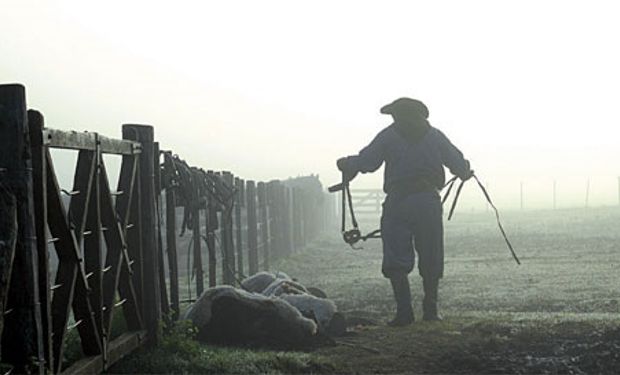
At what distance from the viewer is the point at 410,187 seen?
11.7 metres

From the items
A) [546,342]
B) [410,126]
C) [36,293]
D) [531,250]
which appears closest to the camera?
[36,293]

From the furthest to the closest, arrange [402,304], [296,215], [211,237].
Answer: [296,215], [211,237], [402,304]

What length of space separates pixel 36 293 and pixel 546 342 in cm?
479

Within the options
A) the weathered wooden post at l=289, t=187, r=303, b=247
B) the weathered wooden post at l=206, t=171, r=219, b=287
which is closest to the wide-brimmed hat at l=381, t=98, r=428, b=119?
the weathered wooden post at l=206, t=171, r=219, b=287

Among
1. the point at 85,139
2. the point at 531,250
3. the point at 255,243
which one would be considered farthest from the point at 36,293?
the point at 531,250

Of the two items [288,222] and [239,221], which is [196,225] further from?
[288,222]

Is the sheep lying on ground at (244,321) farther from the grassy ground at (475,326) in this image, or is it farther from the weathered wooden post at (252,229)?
the weathered wooden post at (252,229)

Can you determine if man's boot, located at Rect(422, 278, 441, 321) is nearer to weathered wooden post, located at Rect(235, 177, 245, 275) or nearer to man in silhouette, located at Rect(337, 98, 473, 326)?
man in silhouette, located at Rect(337, 98, 473, 326)

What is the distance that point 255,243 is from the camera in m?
19.3

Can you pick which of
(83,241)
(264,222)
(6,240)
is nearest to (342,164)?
(83,241)

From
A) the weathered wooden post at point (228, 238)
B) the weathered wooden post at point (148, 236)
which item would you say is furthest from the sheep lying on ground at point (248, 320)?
the weathered wooden post at point (228, 238)

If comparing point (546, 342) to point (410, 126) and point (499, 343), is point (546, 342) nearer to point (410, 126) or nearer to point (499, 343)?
point (499, 343)

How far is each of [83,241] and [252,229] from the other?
472 inches

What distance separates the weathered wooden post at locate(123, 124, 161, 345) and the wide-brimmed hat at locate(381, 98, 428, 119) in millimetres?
3391
